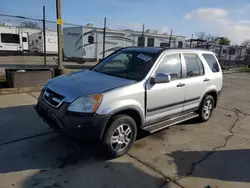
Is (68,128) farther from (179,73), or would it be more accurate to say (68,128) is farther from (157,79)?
(179,73)

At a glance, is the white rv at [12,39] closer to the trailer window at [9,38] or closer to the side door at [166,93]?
the trailer window at [9,38]

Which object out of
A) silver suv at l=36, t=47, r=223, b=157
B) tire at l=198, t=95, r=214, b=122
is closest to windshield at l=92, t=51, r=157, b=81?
silver suv at l=36, t=47, r=223, b=157

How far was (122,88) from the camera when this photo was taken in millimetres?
3400

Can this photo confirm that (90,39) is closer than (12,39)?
Yes

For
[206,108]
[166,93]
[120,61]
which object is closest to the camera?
[166,93]

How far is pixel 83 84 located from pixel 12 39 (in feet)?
83.0

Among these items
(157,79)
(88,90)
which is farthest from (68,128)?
(157,79)

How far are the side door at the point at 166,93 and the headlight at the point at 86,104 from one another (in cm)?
101

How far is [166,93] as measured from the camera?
407cm

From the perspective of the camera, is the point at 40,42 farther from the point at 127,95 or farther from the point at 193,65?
the point at 127,95

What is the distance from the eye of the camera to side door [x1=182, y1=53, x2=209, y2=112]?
4.59m

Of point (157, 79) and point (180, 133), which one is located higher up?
point (157, 79)

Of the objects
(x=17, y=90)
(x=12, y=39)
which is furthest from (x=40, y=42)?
(x=17, y=90)

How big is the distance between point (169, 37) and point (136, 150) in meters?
18.1
